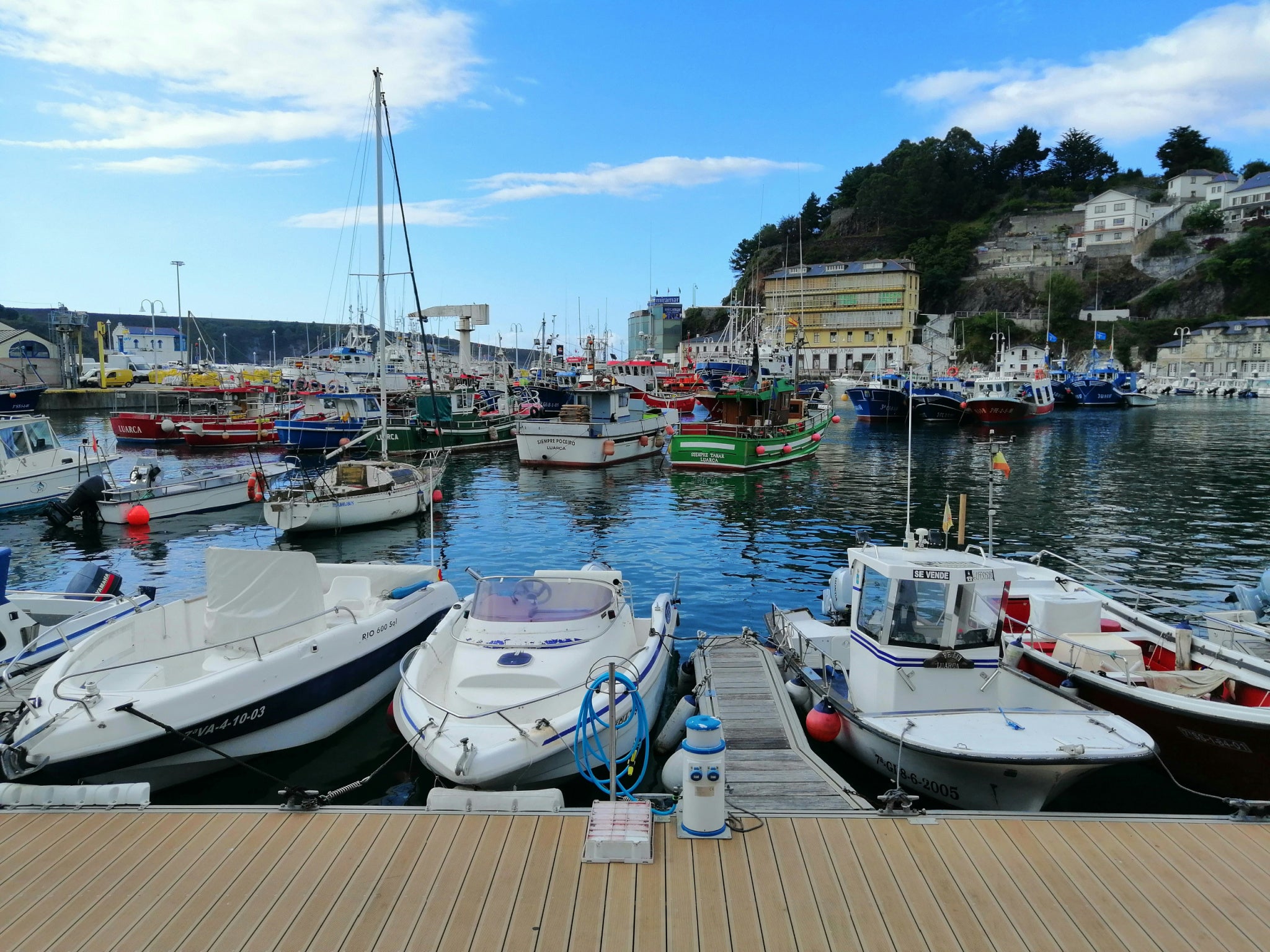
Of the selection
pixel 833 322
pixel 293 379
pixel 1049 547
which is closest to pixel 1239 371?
pixel 833 322

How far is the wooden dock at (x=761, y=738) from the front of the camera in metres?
7.02

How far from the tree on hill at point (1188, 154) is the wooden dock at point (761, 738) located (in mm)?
155300

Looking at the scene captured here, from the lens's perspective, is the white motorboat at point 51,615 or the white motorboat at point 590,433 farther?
the white motorboat at point 590,433

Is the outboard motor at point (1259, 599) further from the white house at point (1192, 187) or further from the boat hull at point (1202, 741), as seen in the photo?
the white house at point (1192, 187)

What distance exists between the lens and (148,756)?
27.4 ft

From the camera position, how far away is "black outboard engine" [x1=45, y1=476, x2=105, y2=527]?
24.6 m

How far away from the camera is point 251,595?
33.0 ft

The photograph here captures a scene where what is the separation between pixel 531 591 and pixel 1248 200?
143099 mm

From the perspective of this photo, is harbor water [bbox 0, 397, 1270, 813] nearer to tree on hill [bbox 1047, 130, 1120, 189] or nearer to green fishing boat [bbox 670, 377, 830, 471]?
green fishing boat [bbox 670, 377, 830, 471]

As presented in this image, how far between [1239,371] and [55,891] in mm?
125042

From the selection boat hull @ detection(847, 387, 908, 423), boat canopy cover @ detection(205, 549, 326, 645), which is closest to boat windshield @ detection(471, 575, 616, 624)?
boat canopy cover @ detection(205, 549, 326, 645)

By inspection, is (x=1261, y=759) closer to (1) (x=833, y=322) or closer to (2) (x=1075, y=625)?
(2) (x=1075, y=625)

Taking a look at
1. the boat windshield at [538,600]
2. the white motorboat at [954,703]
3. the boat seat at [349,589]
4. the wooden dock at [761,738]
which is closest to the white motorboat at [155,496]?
the boat seat at [349,589]

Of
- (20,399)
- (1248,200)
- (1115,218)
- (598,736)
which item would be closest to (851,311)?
(1115,218)
